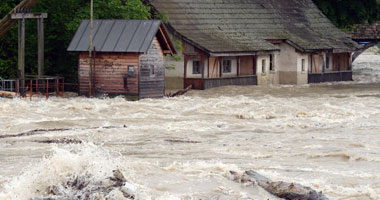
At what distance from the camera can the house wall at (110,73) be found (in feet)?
109

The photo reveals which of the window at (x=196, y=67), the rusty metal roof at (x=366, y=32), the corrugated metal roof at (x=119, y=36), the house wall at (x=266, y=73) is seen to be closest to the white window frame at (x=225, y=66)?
the house wall at (x=266, y=73)

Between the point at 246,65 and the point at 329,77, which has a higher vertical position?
the point at 246,65

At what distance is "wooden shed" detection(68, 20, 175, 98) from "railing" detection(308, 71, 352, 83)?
46.9 ft

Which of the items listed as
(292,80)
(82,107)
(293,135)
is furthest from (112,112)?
(292,80)

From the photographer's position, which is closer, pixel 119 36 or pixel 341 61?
pixel 119 36

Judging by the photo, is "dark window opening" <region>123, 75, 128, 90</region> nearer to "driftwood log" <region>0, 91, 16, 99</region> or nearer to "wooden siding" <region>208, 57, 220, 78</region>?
"driftwood log" <region>0, 91, 16, 99</region>

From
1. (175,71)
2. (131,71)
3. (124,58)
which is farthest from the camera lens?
(175,71)

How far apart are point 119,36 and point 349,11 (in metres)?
22.8

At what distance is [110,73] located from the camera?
33.7m

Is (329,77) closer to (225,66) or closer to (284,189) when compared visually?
(225,66)

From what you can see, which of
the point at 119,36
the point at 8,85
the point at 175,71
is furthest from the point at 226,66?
the point at 8,85

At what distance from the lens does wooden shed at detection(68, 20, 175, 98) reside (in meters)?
33.2

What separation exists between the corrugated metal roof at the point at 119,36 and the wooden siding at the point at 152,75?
64cm

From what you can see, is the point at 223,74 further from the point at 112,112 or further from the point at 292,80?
the point at 112,112
